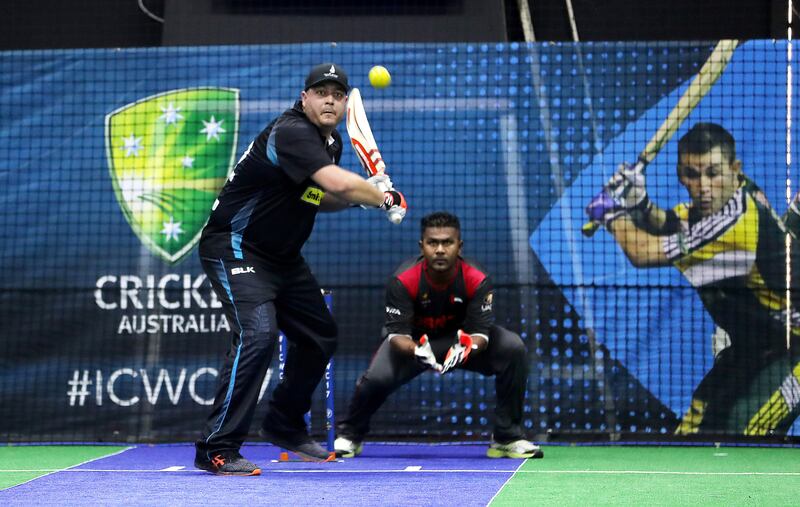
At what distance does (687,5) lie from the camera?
25.7 feet

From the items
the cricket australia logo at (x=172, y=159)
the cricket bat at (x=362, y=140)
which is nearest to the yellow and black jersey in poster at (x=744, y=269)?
the cricket bat at (x=362, y=140)

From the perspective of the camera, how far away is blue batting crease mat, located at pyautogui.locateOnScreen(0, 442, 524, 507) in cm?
439

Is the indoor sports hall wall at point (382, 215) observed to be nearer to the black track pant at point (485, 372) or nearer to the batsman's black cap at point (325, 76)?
the black track pant at point (485, 372)

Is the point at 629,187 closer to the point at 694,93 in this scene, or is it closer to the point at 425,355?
the point at 694,93

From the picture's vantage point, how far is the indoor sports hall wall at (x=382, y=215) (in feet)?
22.9

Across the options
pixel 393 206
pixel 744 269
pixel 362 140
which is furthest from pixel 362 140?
pixel 744 269

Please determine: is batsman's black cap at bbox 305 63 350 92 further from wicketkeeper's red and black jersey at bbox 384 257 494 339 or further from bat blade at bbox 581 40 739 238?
bat blade at bbox 581 40 739 238

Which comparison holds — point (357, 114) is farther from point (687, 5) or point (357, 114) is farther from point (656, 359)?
point (687, 5)

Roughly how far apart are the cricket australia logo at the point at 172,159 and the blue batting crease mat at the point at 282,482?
1.38m

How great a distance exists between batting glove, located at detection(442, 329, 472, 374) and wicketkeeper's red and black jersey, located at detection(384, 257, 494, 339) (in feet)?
0.38

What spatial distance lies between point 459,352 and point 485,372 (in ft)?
1.26

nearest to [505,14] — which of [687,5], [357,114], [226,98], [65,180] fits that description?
[687,5]

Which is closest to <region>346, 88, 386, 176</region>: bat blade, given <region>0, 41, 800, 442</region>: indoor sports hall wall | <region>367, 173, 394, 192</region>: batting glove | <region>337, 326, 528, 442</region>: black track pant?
<region>367, 173, 394, 192</region>: batting glove

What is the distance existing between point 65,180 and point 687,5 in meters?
4.13
